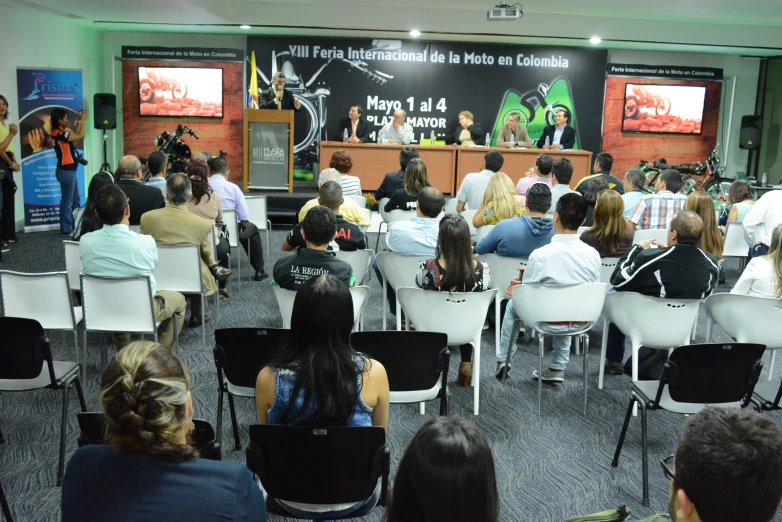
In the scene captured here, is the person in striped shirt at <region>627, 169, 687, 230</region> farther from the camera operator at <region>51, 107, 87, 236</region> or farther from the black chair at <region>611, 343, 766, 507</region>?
the camera operator at <region>51, 107, 87, 236</region>

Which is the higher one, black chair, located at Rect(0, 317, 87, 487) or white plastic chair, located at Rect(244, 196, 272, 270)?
white plastic chair, located at Rect(244, 196, 272, 270)

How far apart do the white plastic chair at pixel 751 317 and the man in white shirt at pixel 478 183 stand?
331 cm

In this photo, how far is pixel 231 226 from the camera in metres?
6.71

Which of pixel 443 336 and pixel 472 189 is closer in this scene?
Answer: pixel 443 336

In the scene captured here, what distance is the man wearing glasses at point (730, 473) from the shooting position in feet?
4.73

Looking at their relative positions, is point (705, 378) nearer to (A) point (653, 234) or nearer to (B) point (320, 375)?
(B) point (320, 375)

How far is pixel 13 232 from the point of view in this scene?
894 cm

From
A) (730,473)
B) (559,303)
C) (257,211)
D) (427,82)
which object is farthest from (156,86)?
(730,473)

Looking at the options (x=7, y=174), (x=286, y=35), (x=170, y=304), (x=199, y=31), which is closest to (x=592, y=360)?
(x=170, y=304)

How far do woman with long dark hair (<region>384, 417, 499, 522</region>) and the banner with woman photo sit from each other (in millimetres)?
9374

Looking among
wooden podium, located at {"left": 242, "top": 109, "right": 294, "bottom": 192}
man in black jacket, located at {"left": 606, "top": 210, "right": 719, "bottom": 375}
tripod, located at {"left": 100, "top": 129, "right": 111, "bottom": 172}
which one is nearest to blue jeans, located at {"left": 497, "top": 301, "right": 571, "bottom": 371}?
man in black jacket, located at {"left": 606, "top": 210, "right": 719, "bottom": 375}

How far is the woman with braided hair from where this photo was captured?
68.8 inches

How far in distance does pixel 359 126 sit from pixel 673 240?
8.13 metres

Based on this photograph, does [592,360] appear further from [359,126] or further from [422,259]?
[359,126]
